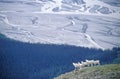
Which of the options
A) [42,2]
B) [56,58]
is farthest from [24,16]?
[56,58]

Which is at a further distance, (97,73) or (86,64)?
(86,64)

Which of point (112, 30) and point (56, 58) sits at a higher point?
point (112, 30)

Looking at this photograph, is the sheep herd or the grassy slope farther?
the sheep herd

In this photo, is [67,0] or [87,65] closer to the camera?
[87,65]

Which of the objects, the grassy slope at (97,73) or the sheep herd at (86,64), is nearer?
the grassy slope at (97,73)

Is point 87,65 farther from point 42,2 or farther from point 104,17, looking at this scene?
point 42,2

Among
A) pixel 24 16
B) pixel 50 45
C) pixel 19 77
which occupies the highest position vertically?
pixel 24 16
